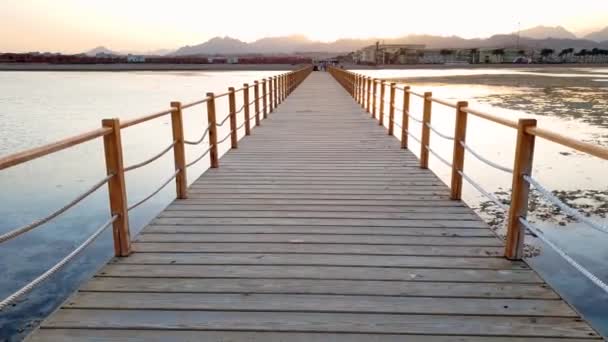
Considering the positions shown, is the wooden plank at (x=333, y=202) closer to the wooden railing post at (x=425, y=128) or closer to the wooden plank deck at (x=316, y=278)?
the wooden plank deck at (x=316, y=278)

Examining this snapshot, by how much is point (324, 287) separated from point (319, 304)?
0.22m

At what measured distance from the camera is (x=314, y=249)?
12.6 ft

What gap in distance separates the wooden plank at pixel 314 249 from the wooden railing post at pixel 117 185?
0.20 metres

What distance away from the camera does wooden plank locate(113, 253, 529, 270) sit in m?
3.55

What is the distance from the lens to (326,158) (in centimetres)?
759

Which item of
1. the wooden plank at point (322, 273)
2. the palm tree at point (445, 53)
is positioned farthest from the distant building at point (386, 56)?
the wooden plank at point (322, 273)

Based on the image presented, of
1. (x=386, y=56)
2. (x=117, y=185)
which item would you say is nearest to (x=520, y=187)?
(x=117, y=185)

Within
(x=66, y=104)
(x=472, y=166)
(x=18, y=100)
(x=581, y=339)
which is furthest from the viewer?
(x=18, y=100)

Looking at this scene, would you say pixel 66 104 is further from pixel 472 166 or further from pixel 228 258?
pixel 228 258

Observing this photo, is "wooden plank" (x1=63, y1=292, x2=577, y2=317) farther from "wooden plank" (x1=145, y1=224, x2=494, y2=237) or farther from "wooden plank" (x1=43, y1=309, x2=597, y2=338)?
"wooden plank" (x1=145, y1=224, x2=494, y2=237)

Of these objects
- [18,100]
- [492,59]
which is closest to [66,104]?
[18,100]

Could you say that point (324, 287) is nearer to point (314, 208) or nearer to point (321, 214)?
point (321, 214)

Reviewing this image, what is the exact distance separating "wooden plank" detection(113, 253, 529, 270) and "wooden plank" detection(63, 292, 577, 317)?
50 centimetres

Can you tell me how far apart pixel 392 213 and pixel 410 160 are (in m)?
2.78
